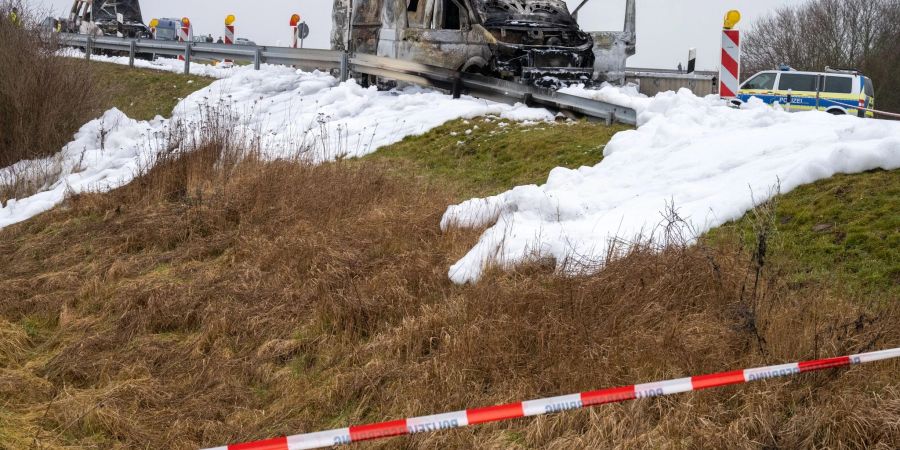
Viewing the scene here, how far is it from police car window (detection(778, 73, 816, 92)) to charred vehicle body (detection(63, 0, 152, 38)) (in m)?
22.4

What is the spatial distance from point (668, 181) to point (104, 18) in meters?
31.6

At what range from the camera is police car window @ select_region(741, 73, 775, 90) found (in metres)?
25.9

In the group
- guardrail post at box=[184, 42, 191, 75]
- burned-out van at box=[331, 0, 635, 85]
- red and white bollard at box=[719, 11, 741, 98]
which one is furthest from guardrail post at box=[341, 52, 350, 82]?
red and white bollard at box=[719, 11, 741, 98]

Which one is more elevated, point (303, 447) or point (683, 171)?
point (683, 171)

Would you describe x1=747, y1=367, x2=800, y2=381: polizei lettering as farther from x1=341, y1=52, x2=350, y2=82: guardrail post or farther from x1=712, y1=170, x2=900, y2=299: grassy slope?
x1=341, y1=52, x2=350, y2=82: guardrail post

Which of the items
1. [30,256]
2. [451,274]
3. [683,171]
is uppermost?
[683,171]

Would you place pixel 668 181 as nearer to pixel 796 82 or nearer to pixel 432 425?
pixel 432 425

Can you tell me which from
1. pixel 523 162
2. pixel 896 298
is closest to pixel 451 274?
pixel 896 298

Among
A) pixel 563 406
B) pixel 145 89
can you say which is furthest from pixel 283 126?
pixel 563 406

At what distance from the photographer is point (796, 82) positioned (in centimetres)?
2575

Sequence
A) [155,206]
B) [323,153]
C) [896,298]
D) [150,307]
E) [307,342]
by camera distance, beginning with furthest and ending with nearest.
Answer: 1. [323,153]
2. [155,206]
3. [150,307]
4. [307,342]
5. [896,298]

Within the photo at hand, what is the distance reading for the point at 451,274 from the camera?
7.77m

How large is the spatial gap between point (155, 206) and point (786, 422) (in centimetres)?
879

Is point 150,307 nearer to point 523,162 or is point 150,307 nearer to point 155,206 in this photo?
point 155,206
